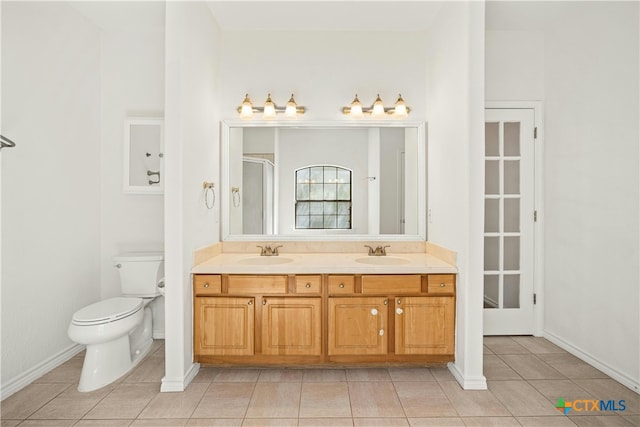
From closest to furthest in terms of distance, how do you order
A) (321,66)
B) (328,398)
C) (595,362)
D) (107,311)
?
(328,398) → (107,311) → (595,362) → (321,66)

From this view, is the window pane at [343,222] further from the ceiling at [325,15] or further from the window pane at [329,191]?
the ceiling at [325,15]

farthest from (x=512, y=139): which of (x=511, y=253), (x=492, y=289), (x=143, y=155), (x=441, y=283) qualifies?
(x=143, y=155)

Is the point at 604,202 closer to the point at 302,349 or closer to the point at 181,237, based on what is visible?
the point at 302,349

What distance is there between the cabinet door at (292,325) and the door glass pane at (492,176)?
1912mm

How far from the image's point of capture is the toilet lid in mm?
2302

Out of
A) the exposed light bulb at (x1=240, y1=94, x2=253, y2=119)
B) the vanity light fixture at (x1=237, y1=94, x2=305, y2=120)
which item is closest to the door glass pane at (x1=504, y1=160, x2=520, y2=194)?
the vanity light fixture at (x1=237, y1=94, x2=305, y2=120)

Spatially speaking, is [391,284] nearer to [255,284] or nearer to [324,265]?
[324,265]

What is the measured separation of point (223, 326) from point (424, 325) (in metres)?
1.39

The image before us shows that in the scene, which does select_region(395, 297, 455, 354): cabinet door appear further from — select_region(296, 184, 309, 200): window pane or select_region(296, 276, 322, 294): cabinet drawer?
select_region(296, 184, 309, 200): window pane

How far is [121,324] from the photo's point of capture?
2.40 metres

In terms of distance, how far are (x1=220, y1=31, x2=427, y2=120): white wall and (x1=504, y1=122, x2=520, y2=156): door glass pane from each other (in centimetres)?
81

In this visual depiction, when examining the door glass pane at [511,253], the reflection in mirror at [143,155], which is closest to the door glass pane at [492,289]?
the door glass pane at [511,253]

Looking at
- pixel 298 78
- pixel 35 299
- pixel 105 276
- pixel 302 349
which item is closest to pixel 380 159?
pixel 298 78

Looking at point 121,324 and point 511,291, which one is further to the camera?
point 511,291
